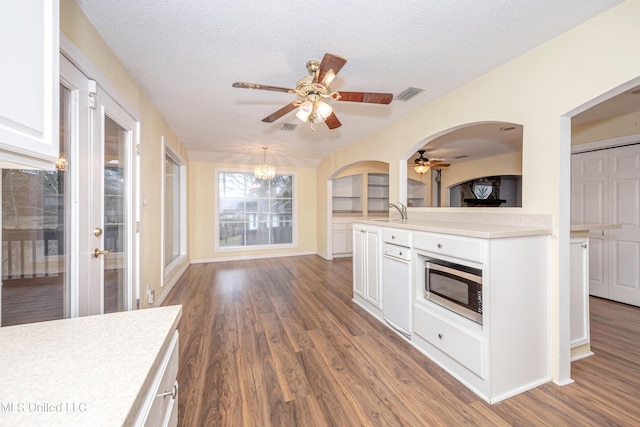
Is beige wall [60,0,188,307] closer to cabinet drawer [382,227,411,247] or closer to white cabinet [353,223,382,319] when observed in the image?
white cabinet [353,223,382,319]

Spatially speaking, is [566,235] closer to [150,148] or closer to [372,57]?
[372,57]

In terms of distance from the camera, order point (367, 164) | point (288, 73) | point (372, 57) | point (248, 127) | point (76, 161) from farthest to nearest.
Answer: point (367, 164)
point (248, 127)
point (288, 73)
point (372, 57)
point (76, 161)

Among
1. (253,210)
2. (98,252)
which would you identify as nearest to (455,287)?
(98,252)

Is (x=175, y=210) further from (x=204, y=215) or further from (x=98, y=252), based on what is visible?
(x=98, y=252)

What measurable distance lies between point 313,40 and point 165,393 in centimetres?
214

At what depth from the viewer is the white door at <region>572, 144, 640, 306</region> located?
3072 mm

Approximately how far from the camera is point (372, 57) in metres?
2.07

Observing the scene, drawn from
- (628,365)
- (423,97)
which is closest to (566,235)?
(628,365)

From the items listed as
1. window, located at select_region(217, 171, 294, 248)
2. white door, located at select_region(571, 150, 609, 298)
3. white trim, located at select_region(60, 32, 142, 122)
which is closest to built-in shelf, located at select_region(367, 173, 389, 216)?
window, located at select_region(217, 171, 294, 248)

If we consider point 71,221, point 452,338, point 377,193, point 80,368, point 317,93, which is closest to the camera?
point 80,368

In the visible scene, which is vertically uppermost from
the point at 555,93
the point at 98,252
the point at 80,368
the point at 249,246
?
the point at 555,93

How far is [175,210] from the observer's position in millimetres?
5000

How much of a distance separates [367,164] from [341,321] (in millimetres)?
4622

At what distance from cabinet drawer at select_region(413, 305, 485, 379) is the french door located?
2.41 m
